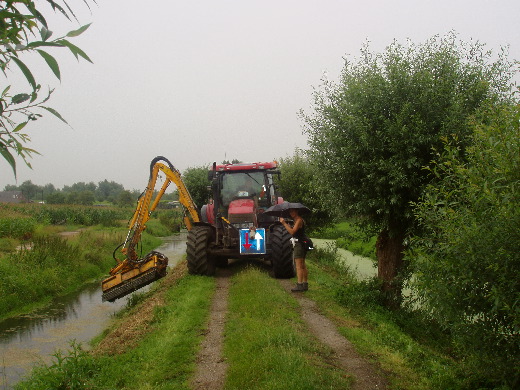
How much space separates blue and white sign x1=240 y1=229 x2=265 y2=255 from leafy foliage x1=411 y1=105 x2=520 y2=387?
695 centimetres

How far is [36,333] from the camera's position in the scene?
11117mm

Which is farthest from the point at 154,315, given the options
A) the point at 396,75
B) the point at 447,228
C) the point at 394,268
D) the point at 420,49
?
the point at 420,49

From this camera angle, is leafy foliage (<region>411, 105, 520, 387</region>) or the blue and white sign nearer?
leafy foliage (<region>411, 105, 520, 387</region>)

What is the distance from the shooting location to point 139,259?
13.2 metres

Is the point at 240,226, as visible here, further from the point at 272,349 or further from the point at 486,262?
the point at 486,262

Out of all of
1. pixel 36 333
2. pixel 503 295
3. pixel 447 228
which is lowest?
pixel 36 333

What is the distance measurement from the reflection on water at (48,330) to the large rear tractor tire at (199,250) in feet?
7.78

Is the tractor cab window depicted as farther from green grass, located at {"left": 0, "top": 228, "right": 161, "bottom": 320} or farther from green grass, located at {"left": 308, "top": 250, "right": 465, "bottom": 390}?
green grass, located at {"left": 0, "top": 228, "right": 161, "bottom": 320}

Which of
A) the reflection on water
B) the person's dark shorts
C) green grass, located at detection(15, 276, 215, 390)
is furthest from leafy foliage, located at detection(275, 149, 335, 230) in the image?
green grass, located at detection(15, 276, 215, 390)

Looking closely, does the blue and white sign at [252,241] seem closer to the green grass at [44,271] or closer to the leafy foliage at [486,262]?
the green grass at [44,271]

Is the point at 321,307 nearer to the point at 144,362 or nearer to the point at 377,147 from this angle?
the point at 377,147

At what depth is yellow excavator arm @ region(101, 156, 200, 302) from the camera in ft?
40.9

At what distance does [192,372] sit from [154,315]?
3336 millimetres

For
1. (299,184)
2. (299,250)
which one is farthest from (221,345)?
(299,184)
